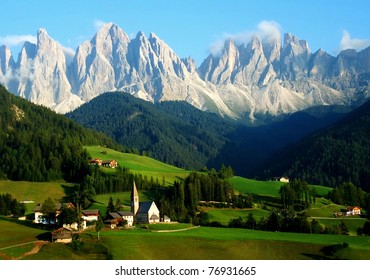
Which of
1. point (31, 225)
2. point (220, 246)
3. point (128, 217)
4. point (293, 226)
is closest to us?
point (220, 246)

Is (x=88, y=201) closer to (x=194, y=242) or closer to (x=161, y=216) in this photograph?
(x=161, y=216)

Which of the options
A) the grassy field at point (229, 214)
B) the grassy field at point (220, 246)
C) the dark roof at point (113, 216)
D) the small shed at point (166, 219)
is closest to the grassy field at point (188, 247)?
the grassy field at point (220, 246)

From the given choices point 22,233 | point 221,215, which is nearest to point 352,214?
point 221,215

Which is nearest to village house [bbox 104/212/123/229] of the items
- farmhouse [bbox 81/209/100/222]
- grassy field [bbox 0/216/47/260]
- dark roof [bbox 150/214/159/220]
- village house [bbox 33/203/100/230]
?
village house [bbox 33/203/100/230]

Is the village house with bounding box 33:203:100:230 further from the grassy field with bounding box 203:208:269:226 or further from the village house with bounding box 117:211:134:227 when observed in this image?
the grassy field with bounding box 203:208:269:226

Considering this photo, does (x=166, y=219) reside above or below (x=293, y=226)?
above

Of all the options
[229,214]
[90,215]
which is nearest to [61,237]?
[90,215]

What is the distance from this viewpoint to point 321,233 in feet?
463

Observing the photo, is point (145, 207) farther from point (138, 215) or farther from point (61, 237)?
point (61, 237)

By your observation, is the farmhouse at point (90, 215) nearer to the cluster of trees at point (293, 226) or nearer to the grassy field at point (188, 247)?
the grassy field at point (188, 247)

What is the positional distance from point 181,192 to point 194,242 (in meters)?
80.6

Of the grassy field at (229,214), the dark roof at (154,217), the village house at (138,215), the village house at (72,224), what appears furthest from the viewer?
the grassy field at (229,214)

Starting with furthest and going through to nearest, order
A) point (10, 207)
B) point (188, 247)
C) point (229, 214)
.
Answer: point (229, 214)
point (10, 207)
point (188, 247)
